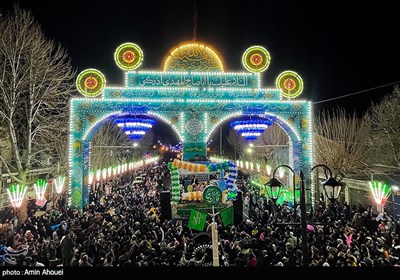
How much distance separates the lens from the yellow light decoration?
1722 centimetres

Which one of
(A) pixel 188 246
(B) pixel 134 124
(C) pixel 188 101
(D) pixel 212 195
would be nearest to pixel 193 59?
(C) pixel 188 101

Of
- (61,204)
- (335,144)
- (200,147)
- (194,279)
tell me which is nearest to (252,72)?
(200,147)

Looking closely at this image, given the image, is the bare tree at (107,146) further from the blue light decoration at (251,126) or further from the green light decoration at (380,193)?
the green light decoration at (380,193)

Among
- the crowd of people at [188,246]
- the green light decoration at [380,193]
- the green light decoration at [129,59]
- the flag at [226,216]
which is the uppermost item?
the green light decoration at [129,59]

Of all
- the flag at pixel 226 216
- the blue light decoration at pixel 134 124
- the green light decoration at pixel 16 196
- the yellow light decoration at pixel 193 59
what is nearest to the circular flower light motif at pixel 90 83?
the blue light decoration at pixel 134 124

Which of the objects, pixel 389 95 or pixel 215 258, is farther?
pixel 389 95

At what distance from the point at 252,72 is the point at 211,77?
257cm

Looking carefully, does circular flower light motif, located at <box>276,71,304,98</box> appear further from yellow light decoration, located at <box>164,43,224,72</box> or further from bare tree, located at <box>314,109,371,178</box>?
bare tree, located at <box>314,109,371,178</box>

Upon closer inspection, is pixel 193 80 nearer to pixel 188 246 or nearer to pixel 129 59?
pixel 129 59

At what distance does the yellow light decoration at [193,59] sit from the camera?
17219 millimetres

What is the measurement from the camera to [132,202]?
673 inches

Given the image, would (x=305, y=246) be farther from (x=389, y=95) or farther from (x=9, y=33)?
(x=389, y=95)

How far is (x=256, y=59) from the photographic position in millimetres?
17125

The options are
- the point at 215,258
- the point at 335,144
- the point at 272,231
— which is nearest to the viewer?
the point at 215,258
